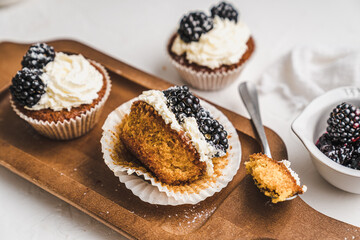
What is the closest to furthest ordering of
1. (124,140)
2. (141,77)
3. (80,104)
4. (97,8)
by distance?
(124,140) → (80,104) → (141,77) → (97,8)

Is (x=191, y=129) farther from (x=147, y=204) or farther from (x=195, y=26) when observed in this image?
(x=195, y=26)

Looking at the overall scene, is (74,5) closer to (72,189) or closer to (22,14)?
(22,14)

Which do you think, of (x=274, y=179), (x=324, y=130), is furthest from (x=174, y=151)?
(x=324, y=130)

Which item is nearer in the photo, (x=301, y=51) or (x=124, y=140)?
(x=124, y=140)

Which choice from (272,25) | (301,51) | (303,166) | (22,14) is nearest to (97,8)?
(22,14)

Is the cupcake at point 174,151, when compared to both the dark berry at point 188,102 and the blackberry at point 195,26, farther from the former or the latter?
the blackberry at point 195,26

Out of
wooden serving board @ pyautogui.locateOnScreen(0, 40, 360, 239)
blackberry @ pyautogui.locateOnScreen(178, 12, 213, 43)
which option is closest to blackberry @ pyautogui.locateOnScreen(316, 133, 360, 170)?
wooden serving board @ pyautogui.locateOnScreen(0, 40, 360, 239)

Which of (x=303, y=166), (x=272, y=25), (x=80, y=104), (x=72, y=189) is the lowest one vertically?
(x=72, y=189)
